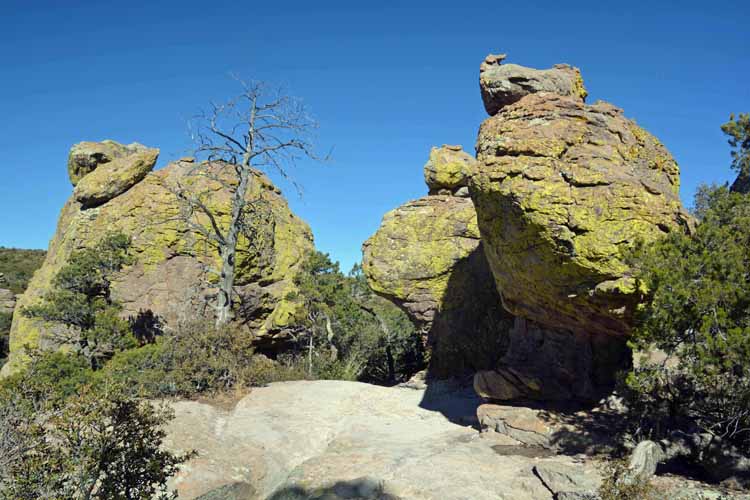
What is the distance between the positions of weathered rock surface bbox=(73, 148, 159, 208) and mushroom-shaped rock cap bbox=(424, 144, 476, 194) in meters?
10.7

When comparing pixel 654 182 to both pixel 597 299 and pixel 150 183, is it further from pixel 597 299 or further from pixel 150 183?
pixel 150 183

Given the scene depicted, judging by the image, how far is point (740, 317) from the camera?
5.70 meters

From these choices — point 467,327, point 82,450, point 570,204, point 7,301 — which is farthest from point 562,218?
point 7,301

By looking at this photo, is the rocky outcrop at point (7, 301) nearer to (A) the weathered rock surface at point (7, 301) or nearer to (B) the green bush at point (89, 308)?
(A) the weathered rock surface at point (7, 301)

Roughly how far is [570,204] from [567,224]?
1.17 ft

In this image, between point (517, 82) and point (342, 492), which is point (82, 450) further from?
point (517, 82)

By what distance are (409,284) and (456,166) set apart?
478 centimetres

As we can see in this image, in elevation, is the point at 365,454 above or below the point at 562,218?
below

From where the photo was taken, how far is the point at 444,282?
50.4 feet

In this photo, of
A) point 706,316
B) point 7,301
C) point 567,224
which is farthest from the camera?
point 7,301

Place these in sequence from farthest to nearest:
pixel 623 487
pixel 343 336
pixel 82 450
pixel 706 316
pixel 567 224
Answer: pixel 343 336, pixel 567 224, pixel 706 316, pixel 623 487, pixel 82 450

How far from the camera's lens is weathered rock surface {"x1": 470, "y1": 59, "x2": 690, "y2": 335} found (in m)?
7.31

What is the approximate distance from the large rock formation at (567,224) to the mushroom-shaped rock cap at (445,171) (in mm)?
7214

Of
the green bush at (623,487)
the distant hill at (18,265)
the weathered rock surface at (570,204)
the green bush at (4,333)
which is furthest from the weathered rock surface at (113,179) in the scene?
the distant hill at (18,265)
